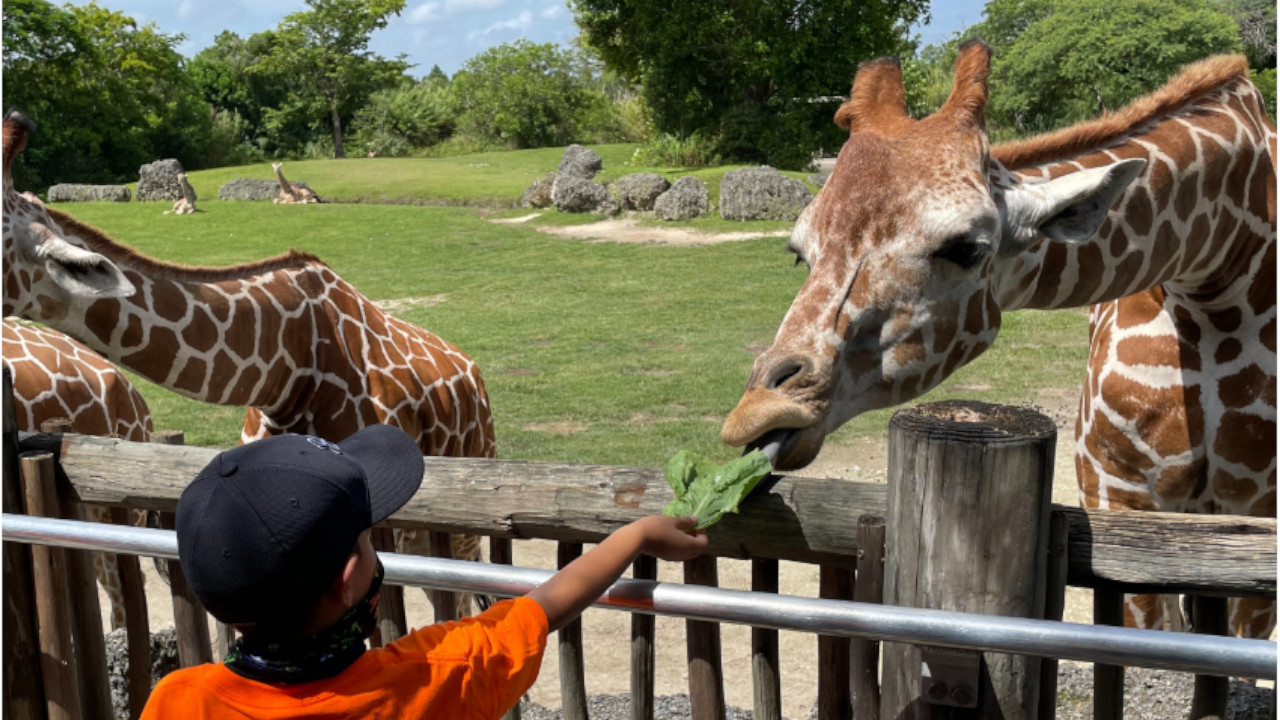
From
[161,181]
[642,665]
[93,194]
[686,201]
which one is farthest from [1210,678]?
[93,194]

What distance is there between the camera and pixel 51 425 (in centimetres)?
367

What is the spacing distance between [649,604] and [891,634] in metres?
0.51

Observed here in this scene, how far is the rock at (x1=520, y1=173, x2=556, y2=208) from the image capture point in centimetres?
2584

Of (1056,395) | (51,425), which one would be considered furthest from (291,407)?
(1056,395)

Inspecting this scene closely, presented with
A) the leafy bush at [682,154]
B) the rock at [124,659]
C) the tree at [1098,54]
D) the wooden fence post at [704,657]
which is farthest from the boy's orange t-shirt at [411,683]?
the tree at [1098,54]

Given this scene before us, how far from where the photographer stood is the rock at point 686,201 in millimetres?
22047

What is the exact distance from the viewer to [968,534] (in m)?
2.15

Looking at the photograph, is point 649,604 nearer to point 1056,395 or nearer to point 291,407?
point 291,407

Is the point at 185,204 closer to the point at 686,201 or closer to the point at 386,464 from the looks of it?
the point at 686,201

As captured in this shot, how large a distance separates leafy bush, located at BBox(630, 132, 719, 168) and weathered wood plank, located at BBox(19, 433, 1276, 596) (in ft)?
91.7

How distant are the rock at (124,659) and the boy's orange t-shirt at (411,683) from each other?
3.12m

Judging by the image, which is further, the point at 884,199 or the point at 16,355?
the point at 16,355

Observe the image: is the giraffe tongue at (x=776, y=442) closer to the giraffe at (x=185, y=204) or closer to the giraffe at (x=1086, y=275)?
the giraffe at (x=1086, y=275)

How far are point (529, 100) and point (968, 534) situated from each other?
4673 cm
